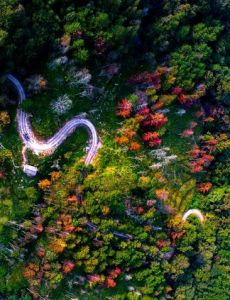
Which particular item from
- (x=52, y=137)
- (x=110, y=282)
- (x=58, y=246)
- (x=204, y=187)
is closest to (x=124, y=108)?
(x=52, y=137)

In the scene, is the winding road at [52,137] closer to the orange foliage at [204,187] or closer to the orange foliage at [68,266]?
the orange foliage at [68,266]

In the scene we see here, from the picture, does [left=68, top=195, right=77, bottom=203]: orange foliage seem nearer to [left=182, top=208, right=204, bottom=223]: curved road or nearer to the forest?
the forest

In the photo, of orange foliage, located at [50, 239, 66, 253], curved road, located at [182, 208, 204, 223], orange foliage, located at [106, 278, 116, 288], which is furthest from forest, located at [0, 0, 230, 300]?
orange foliage, located at [106, 278, 116, 288]

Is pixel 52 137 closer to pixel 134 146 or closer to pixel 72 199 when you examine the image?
pixel 72 199

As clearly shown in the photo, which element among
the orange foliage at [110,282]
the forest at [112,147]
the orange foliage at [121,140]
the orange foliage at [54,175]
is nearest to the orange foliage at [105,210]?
the forest at [112,147]

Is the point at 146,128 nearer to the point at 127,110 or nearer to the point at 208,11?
the point at 127,110

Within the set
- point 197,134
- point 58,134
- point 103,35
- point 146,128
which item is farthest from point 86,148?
point 197,134
